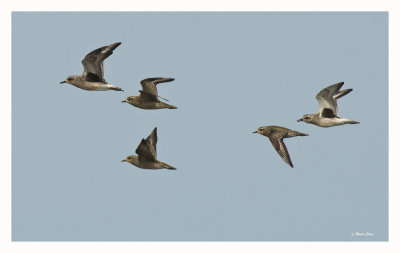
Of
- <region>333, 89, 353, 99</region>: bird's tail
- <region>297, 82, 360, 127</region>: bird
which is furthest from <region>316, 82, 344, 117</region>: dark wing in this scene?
<region>333, 89, 353, 99</region>: bird's tail

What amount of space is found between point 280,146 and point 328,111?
1.98 meters

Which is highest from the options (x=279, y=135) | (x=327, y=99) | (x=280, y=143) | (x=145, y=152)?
(x=327, y=99)

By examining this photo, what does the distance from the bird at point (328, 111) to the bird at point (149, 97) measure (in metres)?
4.03

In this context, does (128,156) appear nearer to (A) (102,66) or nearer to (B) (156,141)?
(B) (156,141)

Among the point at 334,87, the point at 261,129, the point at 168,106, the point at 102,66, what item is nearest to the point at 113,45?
the point at 102,66

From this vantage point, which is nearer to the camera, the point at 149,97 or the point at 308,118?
the point at 149,97

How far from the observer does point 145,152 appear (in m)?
18.7

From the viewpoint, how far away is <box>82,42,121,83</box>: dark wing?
19.7 m

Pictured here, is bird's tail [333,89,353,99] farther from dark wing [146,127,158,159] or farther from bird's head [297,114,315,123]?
dark wing [146,127,158,159]

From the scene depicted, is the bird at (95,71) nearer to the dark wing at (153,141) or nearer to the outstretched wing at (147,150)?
the dark wing at (153,141)

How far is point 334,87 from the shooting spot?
2052 centimetres

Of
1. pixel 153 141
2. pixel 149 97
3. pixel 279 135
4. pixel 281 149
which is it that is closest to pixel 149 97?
pixel 149 97

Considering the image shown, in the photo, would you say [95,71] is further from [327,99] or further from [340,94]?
[340,94]

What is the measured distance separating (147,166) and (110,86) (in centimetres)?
239
